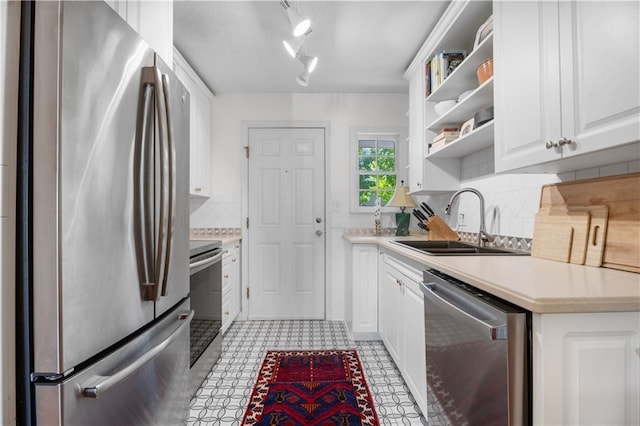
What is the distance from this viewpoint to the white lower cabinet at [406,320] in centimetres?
175

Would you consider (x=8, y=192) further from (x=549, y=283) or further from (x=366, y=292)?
(x=366, y=292)

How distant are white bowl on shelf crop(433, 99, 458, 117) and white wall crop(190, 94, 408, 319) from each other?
116 cm

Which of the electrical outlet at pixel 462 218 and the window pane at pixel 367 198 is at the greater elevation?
the window pane at pixel 367 198

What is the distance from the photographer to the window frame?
3600mm

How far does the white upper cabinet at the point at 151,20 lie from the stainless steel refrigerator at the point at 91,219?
1.25 ft

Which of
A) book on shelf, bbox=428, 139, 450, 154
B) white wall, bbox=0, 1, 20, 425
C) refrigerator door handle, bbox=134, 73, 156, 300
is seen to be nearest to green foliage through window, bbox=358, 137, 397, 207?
book on shelf, bbox=428, 139, 450, 154

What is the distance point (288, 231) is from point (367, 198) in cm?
94

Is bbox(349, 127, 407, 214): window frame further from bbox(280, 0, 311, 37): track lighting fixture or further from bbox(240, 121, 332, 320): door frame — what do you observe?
bbox(280, 0, 311, 37): track lighting fixture

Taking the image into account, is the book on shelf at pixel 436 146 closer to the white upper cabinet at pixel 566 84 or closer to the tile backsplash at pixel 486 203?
the tile backsplash at pixel 486 203

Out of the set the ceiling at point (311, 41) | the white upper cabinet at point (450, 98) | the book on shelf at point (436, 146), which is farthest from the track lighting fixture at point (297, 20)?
the book on shelf at point (436, 146)

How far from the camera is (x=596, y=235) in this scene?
1.23 metres

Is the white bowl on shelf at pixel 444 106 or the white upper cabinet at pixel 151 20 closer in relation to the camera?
the white upper cabinet at pixel 151 20

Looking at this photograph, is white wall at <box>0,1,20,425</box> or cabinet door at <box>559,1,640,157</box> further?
cabinet door at <box>559,1,640,157</box>

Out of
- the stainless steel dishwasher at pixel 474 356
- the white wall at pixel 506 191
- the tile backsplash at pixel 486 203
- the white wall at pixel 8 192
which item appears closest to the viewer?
the white wall at pixel 8 192
